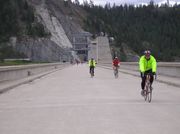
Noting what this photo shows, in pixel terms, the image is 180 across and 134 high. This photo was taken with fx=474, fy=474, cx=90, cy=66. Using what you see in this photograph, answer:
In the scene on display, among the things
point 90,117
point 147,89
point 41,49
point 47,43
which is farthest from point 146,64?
point 47,43

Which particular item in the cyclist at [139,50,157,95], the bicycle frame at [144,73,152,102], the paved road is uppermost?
the cyclist at [139,50,157,95]

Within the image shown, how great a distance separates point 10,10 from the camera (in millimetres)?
79375

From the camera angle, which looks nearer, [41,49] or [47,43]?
[41,49]

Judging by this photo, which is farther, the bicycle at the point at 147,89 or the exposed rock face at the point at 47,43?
the exposed rock face at the point at 47,43

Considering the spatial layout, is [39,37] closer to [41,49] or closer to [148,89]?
[41,49]

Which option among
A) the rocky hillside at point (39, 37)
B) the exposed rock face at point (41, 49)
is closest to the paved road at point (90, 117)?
the rocky hillside at point (39, 37)

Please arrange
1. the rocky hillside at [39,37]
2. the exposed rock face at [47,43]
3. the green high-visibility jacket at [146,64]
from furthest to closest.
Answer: the exposed rock face at [47,43] → the rocky hillside at [39,37] → the green high-visibility jacket at [146,64]

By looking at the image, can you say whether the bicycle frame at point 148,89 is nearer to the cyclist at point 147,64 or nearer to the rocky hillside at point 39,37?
the cyclist at point 147,64

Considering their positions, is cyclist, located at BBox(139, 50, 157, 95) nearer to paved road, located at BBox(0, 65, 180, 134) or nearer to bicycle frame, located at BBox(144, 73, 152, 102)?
bicycle frame, located at BBox(144, 73, 152, 102)

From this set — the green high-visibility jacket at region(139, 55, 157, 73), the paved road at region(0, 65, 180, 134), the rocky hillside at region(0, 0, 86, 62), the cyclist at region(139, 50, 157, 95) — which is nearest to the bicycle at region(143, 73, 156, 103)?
the cyclist at region(139, 50, 157, 95)

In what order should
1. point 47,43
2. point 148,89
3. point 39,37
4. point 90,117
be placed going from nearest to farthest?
point 90,117
point 148,89
point 39,37
point 47,43

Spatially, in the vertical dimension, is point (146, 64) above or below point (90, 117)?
above

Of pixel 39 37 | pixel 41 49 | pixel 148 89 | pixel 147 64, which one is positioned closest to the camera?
pixel 148 89


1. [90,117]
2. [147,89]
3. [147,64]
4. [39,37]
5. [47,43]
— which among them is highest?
[39,37]
